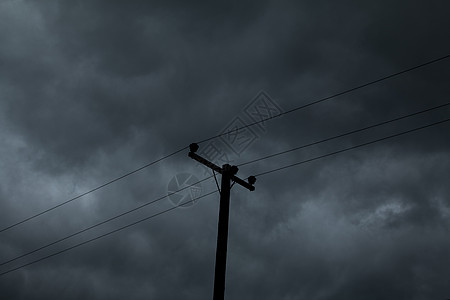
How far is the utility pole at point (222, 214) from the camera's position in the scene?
9.40 metres

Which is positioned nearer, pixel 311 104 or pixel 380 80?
pixel 380 80

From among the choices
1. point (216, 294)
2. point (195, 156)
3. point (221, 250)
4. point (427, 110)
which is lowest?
point (216, 294)

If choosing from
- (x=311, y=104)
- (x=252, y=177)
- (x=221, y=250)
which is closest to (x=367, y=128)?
(x=311, y=104)

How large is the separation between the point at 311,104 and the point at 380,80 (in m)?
2.21

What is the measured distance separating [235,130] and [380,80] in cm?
510

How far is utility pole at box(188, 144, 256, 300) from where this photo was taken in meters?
9.40

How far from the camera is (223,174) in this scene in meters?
11.4

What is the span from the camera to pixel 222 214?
34.3ft

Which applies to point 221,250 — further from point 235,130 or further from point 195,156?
point 235,130

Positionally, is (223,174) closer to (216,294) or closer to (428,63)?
(216,294)

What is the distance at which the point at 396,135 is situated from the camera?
12.5 meters

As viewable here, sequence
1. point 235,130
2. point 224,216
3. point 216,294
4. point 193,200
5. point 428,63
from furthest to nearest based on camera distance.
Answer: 1. point 193,200
2. point 235,130
3. point 428,63
4. point 224,216
5. point 216,294

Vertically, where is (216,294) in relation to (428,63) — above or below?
below

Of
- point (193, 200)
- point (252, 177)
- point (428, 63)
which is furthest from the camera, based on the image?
point (193, 200)
